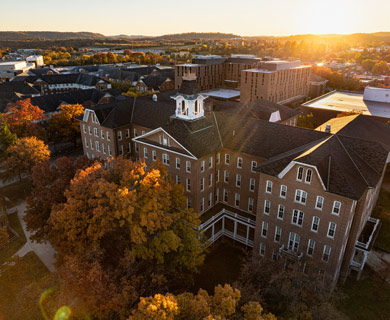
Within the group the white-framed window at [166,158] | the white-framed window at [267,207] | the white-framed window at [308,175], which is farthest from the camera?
the white-framed window at [166,158]

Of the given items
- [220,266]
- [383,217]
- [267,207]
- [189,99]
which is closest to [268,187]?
[267,207]

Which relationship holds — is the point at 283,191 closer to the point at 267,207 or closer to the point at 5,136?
the point at 267,207

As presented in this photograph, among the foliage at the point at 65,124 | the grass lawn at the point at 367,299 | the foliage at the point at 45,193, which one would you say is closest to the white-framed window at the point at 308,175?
the grass lawn at the point at 367,299

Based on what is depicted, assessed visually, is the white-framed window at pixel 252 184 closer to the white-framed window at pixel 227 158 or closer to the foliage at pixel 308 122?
the white-framed window at pixel 227 158

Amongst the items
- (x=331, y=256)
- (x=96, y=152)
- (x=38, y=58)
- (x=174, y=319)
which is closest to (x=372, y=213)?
(x=331, y=256)

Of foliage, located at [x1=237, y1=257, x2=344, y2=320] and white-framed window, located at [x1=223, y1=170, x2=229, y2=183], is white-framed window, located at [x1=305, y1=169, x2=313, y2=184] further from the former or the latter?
white-framed window, located at [x1=223, y1=170, x2=229, y2=183]

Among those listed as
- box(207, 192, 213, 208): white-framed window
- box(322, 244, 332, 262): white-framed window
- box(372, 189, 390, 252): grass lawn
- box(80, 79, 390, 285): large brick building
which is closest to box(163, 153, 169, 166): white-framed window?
box(80, 79, 390, 285): large brick building

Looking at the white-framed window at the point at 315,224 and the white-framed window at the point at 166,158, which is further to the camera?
the white-framed window at the point at 166,158
